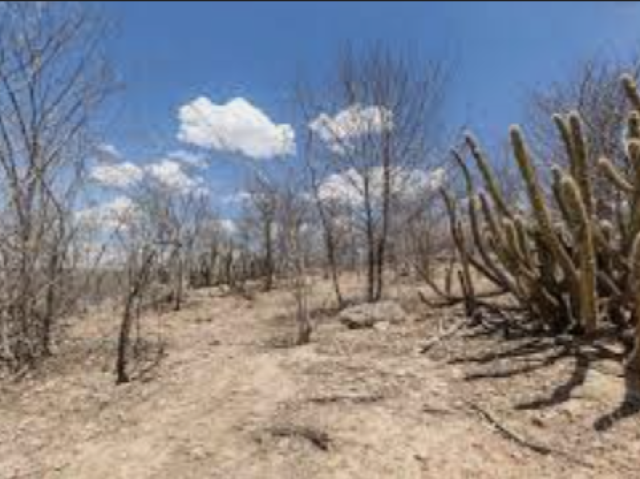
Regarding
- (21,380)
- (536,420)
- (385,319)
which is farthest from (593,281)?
(21,380)

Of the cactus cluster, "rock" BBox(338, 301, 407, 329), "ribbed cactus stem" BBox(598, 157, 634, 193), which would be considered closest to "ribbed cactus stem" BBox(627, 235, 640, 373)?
the cactus cluster

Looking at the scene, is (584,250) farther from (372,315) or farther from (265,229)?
(265,229)

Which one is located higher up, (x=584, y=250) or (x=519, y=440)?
(x=584, y=250)

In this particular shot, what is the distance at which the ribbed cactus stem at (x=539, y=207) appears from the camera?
6.59m

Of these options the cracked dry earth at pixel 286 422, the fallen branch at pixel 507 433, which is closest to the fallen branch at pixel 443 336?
the cracked dry earth at pixel 286 422

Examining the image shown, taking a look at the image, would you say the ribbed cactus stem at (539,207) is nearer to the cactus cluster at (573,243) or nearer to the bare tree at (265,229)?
the cactus cluster at (573,243)

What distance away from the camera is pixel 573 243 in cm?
670

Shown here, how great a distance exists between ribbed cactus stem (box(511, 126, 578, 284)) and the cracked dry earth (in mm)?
1164

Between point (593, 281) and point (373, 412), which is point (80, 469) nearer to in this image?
point (373, 412)

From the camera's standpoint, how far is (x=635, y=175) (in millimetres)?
6359

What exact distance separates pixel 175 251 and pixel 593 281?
27.4 ft

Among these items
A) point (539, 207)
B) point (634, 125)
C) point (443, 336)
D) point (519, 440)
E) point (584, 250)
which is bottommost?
point (519, 440)

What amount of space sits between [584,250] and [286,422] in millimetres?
2470

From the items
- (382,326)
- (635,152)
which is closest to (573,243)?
(635,152)
